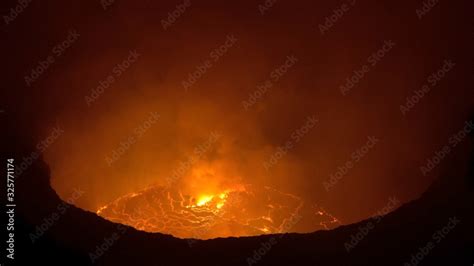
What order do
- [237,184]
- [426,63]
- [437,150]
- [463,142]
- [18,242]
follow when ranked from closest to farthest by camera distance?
[18,242] → [463,142] → [437,150] → [426,63] → [237,184]

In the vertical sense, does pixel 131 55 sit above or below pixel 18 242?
above

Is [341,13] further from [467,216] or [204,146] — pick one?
[467,216]

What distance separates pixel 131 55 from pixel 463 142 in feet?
16.0

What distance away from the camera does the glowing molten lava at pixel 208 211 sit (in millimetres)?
7508

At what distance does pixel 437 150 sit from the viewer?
19.7ft

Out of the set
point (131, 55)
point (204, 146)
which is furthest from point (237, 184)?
point (131, 55)

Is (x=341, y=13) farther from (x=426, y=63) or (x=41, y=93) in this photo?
(x=41, y=93)

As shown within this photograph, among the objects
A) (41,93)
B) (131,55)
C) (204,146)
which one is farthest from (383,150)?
(41,93)

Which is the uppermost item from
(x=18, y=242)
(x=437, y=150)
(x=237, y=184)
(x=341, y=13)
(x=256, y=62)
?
(x=341, y=13)

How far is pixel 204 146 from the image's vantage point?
8.58 m

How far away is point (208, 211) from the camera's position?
806 centimetres

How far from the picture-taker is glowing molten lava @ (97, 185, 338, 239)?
24.6 ft

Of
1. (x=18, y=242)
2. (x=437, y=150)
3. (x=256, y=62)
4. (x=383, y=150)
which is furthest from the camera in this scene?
(x=256, y=62)

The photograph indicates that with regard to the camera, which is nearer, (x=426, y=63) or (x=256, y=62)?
(x=426, y=63)
